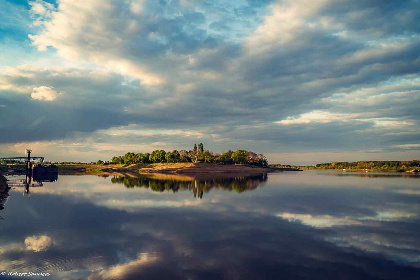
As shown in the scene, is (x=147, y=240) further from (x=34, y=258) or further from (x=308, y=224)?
(x=308, y=224)

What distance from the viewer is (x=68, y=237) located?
25.4 m

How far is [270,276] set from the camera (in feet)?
54.2

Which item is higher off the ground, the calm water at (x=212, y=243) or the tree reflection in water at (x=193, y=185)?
the calm water at (x=212, y=243)

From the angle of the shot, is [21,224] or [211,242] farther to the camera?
[21,224]

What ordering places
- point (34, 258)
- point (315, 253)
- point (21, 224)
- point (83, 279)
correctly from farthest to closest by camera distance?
point (21, 224), point (315, 253), point (34, 258), point (83, 279)

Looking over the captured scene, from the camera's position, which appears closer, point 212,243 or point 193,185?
point 212,243

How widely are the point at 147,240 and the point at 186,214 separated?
43.0 feet

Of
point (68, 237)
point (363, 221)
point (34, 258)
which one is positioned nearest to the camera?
point (34, 258)

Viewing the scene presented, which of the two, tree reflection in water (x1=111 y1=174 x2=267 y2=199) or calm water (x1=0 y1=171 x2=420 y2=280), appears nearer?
calm water (x1=0 y1=171 x2=420 y2=280)

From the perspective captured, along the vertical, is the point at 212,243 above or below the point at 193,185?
above

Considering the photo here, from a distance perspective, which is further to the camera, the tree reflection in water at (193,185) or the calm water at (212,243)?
the tree reflection in water at (193,185)

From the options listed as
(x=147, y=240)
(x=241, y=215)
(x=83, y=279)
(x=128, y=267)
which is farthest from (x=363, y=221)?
(x=83, y=279)

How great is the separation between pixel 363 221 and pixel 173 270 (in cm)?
2705

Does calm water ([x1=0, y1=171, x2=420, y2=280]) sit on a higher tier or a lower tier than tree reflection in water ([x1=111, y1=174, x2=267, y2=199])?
higher
